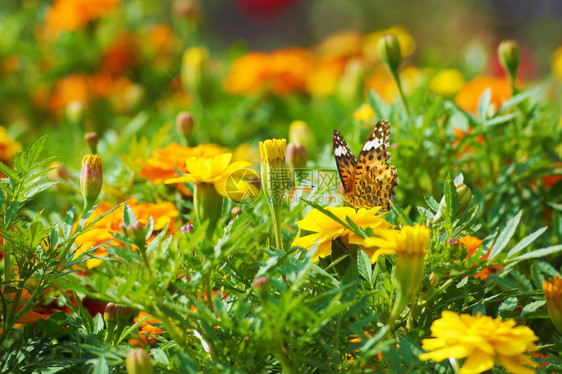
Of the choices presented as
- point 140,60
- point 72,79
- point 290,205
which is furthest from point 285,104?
point 290,205

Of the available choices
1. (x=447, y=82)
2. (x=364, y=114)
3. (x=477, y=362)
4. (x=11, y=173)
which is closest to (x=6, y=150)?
(x=11, y=173)

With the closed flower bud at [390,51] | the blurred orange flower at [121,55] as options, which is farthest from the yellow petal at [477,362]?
the blurred orange flower at [121,55]

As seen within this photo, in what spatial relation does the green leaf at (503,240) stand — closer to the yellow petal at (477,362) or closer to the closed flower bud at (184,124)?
the yellow petal at (477,362)

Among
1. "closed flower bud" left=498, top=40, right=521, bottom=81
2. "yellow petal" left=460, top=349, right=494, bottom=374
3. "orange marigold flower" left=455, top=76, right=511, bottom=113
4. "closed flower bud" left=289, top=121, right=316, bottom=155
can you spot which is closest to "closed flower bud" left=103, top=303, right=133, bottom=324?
"yellow petal" left=460, top=349, right=494, bottom=374

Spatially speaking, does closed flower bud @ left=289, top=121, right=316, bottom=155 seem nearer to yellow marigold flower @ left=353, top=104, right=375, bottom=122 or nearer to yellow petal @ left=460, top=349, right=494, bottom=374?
yellow marigold flower @ left=353, top=104, right=375, bottom=122

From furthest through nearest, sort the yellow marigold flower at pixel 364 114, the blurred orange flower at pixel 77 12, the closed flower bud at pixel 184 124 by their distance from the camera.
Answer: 1. the blurred orange flower at pixel 77 12
2. the yellow marigold flower at pixel 364 114
3. the closed flower bud at pixel 184 124
